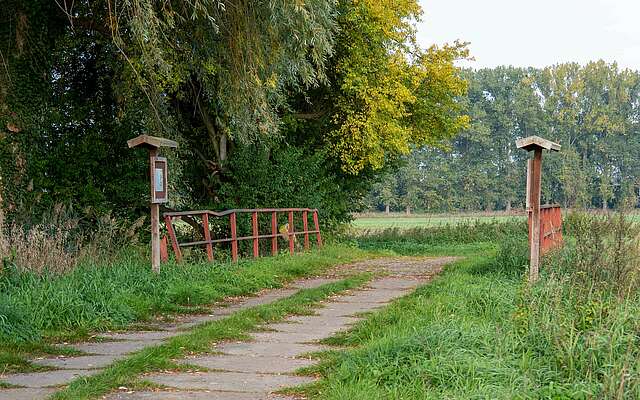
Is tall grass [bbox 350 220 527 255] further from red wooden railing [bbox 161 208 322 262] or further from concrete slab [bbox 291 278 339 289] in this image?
concrete slab [bbox 291 278 339 289]

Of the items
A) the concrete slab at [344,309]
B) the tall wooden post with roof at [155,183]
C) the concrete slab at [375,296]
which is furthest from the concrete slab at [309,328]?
the tall wooden post with roof at [155,183]

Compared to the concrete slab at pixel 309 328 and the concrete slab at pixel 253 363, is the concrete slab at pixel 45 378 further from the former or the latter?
the concrete slab at pixel 309 328

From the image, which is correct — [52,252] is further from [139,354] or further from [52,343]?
[139,354]

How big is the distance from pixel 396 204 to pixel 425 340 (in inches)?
2278

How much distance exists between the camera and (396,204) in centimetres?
6397

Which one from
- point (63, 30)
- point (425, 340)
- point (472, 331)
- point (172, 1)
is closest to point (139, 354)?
point (425, 340)

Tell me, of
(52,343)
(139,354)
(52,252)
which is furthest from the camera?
(52,252)

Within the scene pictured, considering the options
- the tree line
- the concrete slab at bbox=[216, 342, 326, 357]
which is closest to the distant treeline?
the tree line

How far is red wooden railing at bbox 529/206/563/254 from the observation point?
13.3 metres

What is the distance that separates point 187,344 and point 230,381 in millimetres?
1287

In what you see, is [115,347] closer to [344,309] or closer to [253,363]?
[253,363]

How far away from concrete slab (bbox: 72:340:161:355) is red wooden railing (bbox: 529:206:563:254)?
22.8 feet

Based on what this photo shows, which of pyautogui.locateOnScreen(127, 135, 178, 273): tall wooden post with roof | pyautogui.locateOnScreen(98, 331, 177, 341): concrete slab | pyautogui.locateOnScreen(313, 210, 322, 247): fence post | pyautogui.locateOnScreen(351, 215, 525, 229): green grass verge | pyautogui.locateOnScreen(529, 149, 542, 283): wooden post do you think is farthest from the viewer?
pyautogui.locateOnScreen(351, 215, 525, 229): green grass verge

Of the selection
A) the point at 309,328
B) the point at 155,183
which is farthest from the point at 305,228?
the point at 309,328
